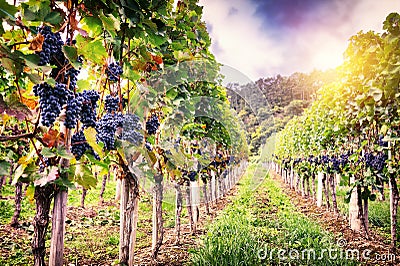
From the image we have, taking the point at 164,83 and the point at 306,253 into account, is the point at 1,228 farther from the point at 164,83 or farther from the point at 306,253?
the point at 306,253

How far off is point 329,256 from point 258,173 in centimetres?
A: 1511

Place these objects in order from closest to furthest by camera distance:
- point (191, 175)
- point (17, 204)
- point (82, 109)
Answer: point (82, 109), point (191, 175), point (17, 204)

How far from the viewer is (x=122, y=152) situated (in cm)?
204

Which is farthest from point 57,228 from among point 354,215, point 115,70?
point 354,215

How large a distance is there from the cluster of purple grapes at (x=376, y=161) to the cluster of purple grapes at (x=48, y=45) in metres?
4.74

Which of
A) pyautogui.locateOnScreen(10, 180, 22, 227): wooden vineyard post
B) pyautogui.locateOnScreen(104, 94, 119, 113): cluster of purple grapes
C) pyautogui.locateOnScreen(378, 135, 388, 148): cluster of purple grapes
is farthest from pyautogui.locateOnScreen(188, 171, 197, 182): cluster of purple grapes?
pyautogui.locateOnScreen(104, 94, 119, 113): cluster of purple grapes

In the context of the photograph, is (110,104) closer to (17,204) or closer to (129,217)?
(129,217)

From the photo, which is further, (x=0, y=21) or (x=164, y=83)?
(x=164, y=83)

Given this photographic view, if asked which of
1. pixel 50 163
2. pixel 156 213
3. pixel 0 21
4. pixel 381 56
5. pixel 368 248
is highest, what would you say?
pixel 381 56

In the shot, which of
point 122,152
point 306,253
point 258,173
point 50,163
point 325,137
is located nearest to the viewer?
point 50,163

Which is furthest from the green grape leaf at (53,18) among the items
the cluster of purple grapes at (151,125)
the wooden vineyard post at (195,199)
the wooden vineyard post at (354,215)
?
the wooden vineyard post at (354,215)

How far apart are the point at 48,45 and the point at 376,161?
4.79 meters

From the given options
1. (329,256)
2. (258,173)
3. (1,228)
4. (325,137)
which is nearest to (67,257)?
(1,228)

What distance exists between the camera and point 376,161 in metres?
4.75
